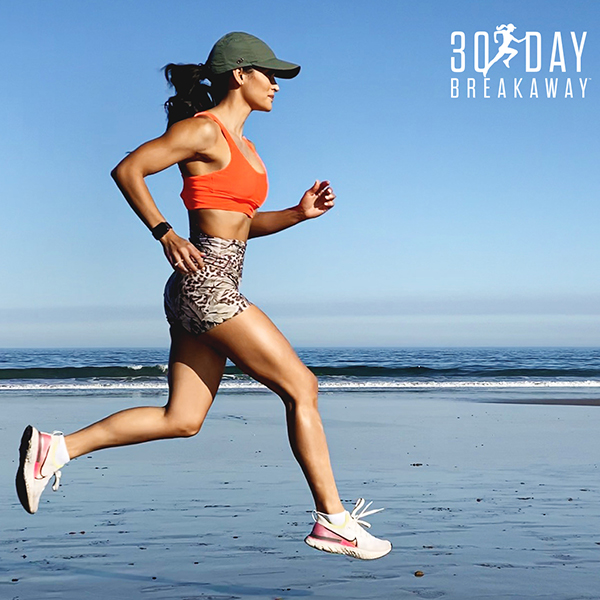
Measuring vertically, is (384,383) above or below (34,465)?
below

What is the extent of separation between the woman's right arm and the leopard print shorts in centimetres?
8

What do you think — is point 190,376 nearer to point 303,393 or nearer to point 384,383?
point 303,393

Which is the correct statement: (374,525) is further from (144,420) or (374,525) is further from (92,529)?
(144,420)

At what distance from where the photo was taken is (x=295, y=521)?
5.18 m

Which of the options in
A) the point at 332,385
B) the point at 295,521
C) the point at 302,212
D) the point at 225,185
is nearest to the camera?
the point at 225,185

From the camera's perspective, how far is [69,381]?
2222 centimetres

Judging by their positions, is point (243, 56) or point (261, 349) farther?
point (243, 56)

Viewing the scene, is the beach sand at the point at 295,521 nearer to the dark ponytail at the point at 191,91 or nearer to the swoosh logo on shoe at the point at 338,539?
the swoosh logo on shoe at the point at 338,539

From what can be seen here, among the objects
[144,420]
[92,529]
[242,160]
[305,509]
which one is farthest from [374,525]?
[242,160]

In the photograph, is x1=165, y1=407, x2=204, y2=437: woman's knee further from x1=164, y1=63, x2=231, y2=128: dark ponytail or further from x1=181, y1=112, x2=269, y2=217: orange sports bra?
x1=164, y1=63, x2=231, y2=128: dark ponytail

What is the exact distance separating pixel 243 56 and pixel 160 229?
0.79 m

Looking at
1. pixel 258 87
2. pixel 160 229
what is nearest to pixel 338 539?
pixel 160 229

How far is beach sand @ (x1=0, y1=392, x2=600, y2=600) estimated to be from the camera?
3953 mm

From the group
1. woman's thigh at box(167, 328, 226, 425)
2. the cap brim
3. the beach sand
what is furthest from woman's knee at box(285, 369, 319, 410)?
the cap brim
